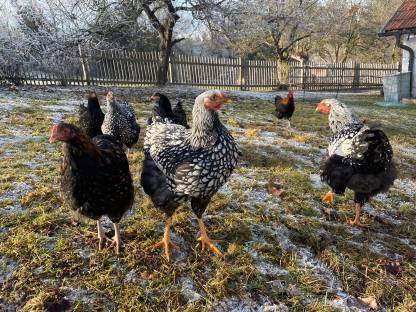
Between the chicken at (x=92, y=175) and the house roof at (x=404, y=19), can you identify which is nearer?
the chicken at (x=92, y=175)

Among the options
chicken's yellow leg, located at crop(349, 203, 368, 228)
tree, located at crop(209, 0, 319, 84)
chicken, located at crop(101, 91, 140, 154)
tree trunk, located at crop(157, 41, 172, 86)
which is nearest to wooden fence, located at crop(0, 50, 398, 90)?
tree trunk, located at crop(157, 41, 172, 86)

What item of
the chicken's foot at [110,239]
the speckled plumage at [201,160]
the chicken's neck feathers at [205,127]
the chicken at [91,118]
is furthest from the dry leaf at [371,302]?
the chicken at [91,118]

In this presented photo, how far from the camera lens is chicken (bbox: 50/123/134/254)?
92.9 inches

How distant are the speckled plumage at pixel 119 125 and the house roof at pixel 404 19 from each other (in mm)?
14710

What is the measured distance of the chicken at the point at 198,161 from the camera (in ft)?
8.54

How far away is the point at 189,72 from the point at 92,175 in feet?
52.9

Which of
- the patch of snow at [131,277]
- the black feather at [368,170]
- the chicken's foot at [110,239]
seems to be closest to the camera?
the patch of snow at [131,277]

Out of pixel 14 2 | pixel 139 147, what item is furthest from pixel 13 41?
pixel 139 147

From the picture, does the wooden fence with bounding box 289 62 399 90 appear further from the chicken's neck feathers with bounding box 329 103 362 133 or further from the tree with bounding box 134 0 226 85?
the chicken's neck feathers with bounding box 329 103 362 133

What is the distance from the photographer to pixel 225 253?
298 centimetres

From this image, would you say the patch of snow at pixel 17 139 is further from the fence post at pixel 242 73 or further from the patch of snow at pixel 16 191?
the fence post at pixel 242 73

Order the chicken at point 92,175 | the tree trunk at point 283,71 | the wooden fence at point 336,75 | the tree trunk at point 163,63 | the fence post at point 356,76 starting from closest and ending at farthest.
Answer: the chicken at point 92,175
the tree trunk at point 163,63
the tree trunk at point 283,71
the wooden fence at point 336,75
the fence post at point 356,76

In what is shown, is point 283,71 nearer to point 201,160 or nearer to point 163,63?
point 163,63

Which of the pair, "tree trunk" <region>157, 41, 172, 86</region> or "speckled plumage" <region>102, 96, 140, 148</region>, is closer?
"speckled plumage" <region>102, 96, 140, 148</region>
